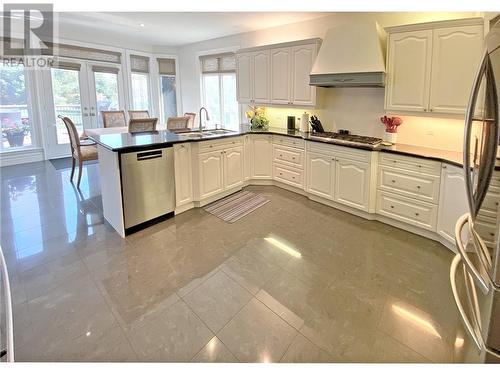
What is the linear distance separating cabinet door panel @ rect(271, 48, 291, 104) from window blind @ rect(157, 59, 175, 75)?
3839 mm

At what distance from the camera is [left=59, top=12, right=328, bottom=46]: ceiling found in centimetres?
467

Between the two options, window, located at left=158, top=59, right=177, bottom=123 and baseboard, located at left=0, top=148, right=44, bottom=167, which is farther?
window, located at left=158, top=59, right=177, bottom=123

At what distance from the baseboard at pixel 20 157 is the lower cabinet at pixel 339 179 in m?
5.69

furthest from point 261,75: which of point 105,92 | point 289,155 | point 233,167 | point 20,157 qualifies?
point 20,157

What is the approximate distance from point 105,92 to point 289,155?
488 centimetres

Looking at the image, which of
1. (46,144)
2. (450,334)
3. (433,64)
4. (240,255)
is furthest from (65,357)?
(46,144)

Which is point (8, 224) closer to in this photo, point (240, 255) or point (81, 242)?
point (81, 242)

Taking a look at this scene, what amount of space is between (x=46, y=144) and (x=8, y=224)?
3.66m

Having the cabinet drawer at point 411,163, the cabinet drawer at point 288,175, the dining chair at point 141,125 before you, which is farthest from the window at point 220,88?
the cabinet drawer at point 411,163

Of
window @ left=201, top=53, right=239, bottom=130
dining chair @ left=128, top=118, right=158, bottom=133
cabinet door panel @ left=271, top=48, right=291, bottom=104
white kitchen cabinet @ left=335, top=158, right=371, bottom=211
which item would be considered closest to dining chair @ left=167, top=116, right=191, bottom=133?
dining chair @ left=128, top=118, right=158, bottom=133

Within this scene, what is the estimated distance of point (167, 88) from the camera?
25.9ft

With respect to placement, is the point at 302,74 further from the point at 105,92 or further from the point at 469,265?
the point at 105,92

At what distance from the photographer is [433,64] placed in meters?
3.11

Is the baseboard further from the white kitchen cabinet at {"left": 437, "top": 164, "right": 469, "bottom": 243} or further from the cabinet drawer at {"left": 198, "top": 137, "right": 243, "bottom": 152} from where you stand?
the white kitchen cabinet at {"left": 437, "top": 164, "right": 469, "bottom": 243}
